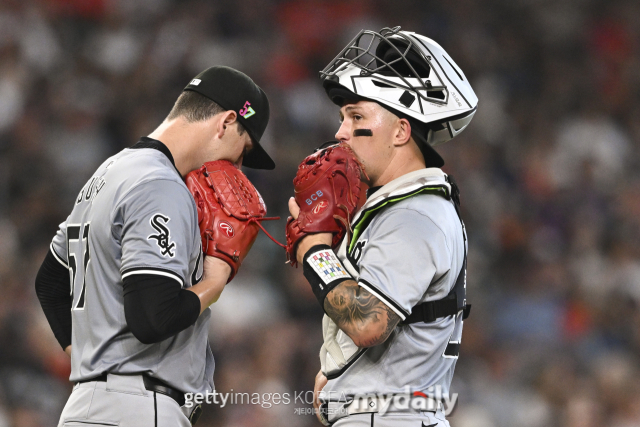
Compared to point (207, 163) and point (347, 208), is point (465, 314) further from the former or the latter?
point (207, 163)

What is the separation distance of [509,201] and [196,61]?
3834 millimetres

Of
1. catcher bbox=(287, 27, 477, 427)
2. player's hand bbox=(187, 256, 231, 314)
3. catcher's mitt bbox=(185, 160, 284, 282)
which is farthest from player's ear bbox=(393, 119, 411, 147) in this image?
player's hand bbox=(187, 256, 231, 314)

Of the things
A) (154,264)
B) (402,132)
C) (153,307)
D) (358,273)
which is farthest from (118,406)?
(402,132)

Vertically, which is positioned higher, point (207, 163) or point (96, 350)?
point (207, 163)

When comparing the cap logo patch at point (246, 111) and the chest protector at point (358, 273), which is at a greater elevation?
the cap logo patch at point (246, 111)

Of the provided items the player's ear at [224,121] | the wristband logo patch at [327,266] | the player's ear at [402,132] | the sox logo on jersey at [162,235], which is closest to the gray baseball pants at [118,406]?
the sox logo on jersey at [162,235]

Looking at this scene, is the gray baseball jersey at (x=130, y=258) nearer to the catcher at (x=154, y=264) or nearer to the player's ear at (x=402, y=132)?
the catcher at (x=154, y=264)

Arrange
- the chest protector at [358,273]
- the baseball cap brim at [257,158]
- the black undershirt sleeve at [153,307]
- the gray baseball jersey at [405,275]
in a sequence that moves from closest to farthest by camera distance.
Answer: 1. the black undershirt sleeve at [153,307]
2. the gray baseball jersey at [405,275]
3. the chest protector at [358,273]
4. the baseball cap brim at [257,158]

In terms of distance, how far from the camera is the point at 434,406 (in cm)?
255

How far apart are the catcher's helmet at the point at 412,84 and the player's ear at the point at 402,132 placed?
27 millimetres

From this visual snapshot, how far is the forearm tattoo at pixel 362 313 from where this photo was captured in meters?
2.34

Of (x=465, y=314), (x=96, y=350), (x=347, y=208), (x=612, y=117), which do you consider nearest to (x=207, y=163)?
(x=347, y=208)

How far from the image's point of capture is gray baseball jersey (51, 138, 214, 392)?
92.9 inches

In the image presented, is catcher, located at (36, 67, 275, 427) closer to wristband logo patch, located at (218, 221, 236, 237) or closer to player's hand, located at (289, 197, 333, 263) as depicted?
wristband logo patch, located at (218, 221, 236, 237)
